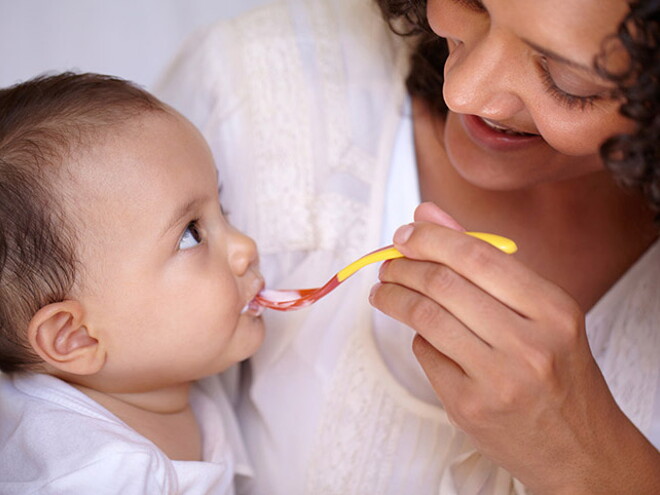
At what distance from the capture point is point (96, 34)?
7.06 ft

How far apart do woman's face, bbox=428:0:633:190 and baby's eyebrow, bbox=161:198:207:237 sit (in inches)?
15.3

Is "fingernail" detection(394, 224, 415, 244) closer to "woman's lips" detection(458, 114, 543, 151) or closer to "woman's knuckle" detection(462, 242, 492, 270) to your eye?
"woman's knuckle" detection(462, 242, 492, 270)

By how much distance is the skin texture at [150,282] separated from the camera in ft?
3.53

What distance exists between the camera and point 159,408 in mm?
1257

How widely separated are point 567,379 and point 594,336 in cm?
33

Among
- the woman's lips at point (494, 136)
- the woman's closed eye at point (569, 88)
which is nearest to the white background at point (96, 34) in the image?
the woman's lips at point (494, 136)

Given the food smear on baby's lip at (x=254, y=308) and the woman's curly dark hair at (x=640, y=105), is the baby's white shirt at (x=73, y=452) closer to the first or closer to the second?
the food smear on baby's lip at (x=254, y=308)

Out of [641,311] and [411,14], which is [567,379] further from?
[411,14]

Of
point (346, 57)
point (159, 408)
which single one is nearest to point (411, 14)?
point (346, 57)

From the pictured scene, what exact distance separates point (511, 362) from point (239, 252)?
0.45 meters

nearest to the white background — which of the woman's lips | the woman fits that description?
the woman

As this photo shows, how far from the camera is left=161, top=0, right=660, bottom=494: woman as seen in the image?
36.2 inches

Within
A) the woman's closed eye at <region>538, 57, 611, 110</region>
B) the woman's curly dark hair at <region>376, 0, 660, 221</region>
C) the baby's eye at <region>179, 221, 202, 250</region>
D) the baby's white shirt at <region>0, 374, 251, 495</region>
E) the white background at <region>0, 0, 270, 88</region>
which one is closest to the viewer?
the woman's curly dark hair at <region>376, 0, 660, 221</region>

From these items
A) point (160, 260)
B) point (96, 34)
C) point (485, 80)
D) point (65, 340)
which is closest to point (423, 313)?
point (485, 80)
